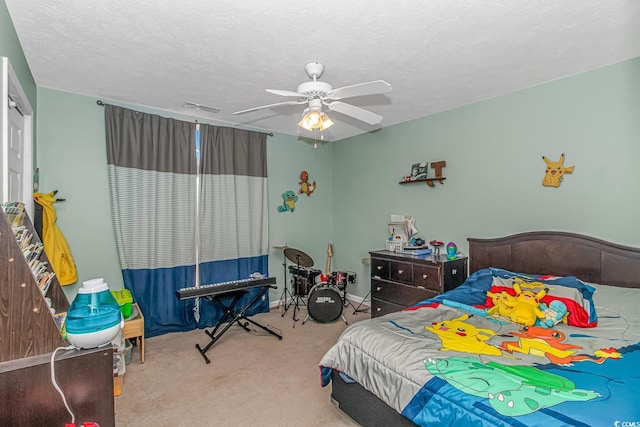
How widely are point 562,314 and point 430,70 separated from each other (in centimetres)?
199

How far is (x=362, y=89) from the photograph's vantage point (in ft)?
6.77

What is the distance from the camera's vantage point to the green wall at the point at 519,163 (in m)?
2.58

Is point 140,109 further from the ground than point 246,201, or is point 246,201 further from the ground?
point 140,109

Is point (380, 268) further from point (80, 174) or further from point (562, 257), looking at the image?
point (80, 174)

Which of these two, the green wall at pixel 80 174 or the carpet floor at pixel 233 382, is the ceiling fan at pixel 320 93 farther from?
the green wall at pixel 80 174

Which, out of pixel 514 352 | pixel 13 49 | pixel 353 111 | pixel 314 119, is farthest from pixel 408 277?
pixel 13 49

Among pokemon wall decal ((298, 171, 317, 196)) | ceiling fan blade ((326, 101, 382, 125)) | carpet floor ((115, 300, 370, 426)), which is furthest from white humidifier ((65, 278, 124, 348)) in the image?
pokemon wall decal ((298, 171, 317, 196))

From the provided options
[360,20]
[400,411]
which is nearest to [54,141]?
[360,20]

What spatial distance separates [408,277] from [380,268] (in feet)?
1.26

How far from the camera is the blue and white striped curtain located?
133 inches

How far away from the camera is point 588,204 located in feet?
8.94

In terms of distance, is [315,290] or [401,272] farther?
[315,290]

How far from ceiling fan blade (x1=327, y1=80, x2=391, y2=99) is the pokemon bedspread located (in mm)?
1492

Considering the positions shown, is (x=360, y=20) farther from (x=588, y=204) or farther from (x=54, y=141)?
(x=54, y=141)
